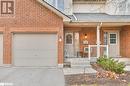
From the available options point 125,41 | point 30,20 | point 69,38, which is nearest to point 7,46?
point 30,20

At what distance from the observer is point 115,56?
962 inches

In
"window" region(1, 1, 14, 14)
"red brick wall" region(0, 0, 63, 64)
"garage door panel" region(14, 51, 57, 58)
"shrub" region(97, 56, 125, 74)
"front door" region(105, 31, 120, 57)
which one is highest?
"window" region(1, 1, 14, 14)

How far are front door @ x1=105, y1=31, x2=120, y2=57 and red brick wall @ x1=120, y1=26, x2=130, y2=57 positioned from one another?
38 centimetres

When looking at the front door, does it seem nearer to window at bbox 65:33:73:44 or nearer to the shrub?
window at bbox 65:33:73:44

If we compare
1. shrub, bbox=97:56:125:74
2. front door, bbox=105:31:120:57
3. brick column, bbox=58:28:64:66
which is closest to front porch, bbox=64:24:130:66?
front door, bbox=105:31:120:57

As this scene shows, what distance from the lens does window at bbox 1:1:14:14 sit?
2000 centimetres

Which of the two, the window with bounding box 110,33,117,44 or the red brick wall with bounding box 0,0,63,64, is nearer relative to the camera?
the red brick wall with bounding box 0,0,63,64

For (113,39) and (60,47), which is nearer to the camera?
(60,47)

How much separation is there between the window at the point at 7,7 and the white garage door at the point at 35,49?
1.94 metres

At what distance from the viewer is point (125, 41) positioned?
2397cm

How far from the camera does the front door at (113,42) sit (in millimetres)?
24734

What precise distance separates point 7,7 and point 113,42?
10716mm

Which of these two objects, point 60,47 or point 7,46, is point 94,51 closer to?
point 60,47

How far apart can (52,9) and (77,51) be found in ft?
19.8
